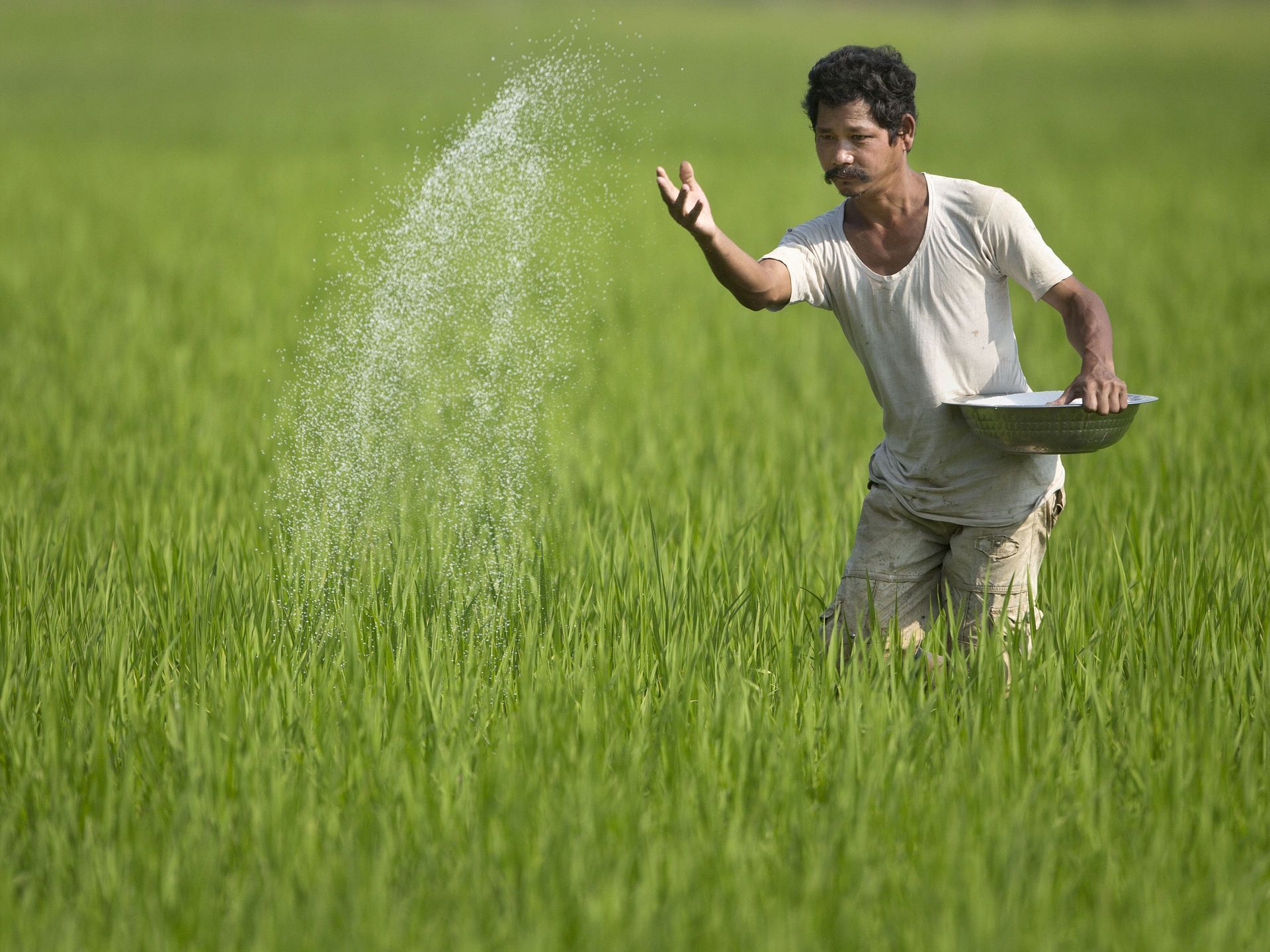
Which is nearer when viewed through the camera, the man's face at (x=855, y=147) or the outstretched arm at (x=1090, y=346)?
the outstretched arm at (x=1090, y=346)

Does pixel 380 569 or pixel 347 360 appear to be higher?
pixel 347 360

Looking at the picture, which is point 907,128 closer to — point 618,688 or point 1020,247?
point 1020,247

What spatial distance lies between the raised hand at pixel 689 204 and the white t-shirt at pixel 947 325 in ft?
0.89

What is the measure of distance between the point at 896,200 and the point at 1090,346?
18.9 inches

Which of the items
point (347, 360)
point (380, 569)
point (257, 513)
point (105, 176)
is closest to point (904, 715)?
point (380, 569)

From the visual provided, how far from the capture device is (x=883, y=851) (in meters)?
2.10

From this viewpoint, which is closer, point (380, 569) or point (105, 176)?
point (380, 569)

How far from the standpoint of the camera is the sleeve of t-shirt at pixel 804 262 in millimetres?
2598

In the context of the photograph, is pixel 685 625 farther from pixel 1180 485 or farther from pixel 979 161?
pixel 979 161

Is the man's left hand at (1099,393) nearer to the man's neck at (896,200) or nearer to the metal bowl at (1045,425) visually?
the metal bowl at (1045,425)

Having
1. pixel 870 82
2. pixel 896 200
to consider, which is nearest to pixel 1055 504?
pixel 896 200

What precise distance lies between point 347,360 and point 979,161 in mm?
12448

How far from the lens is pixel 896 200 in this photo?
2.59 metres

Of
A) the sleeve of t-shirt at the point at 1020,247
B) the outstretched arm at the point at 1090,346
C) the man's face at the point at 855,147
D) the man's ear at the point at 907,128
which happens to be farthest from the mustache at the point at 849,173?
the outstretched arm at the point at 1090,346
